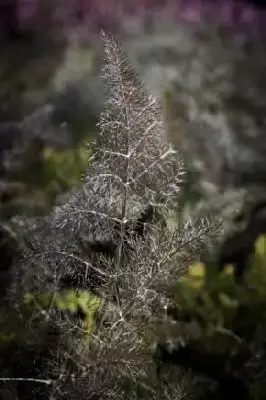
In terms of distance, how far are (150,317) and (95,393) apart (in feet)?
0.24

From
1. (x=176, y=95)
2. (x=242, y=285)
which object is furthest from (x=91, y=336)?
(x=176, y=95)

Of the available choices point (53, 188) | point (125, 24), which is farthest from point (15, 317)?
point (125, 24)

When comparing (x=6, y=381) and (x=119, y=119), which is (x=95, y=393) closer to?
(x=6, y=381)

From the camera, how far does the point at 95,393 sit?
494mm

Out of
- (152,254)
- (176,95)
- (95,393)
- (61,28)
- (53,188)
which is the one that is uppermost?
(61,28)

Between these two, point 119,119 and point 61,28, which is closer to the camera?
point 119,119

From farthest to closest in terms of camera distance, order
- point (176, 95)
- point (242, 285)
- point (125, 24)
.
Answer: point (125, 24) < point (176, 95) < point (242, 285)

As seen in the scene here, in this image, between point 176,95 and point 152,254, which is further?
point 176,95

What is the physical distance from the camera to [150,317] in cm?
53

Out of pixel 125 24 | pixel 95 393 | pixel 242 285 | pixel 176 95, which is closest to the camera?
pixel 95 393

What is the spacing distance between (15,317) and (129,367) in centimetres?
14

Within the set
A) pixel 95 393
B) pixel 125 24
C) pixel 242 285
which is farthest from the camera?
pixel 125 24

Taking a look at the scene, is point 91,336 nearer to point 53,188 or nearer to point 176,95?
point 53,188

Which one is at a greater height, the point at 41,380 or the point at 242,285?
the point at 242,285
